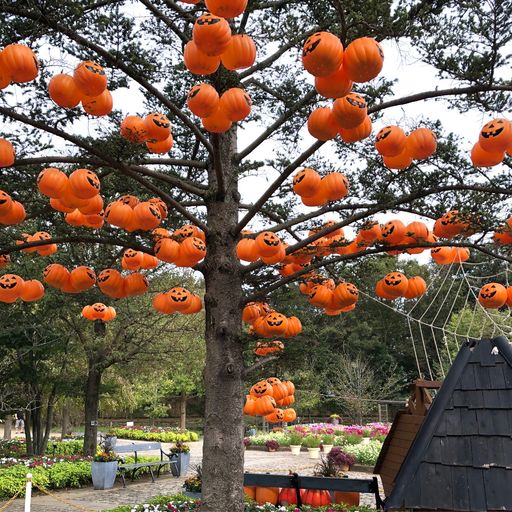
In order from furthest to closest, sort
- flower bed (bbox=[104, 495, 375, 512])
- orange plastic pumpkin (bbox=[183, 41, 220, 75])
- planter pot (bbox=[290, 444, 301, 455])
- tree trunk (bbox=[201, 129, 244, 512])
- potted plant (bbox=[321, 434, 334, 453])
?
planter pot (bbox=[290, 444, 301, 455]), potted plant (bbox=[321, 434, 334, 453]), flower bed (bbox=[104, 495, 375, 512]), tree trunk (bbox=[201, 129, 244, 512]), orange plastic pumpkin (bbox=[183, 41, 220, 75])

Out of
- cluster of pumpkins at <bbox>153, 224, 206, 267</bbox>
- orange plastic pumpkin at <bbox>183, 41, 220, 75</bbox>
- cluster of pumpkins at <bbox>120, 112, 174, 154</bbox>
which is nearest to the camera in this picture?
orange plastic pumpkin at <bbox>183, 41, 220, 75</bbox>

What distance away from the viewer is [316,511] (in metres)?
8.27

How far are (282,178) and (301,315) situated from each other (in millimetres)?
3729

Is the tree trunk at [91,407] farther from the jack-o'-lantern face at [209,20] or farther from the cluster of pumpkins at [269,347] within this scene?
the jack-o'-lantern face at [209,20]

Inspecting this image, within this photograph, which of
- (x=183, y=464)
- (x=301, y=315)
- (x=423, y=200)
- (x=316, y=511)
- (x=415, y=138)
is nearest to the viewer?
(x=415, y=138)

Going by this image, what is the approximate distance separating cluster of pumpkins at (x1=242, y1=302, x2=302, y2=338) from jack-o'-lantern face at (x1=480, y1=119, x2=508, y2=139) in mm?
3076

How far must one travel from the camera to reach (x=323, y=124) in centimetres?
463

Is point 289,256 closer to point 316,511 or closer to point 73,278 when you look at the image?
point 73,278

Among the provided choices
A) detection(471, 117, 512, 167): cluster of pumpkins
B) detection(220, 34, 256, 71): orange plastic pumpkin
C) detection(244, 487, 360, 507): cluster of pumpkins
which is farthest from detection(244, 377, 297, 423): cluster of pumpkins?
detection(220, 34, 256, 71): orange plastic pumpkin

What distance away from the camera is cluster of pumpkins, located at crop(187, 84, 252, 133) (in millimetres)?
4578

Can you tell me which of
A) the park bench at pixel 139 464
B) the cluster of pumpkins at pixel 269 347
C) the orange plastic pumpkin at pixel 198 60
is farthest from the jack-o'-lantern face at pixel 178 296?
the park bench at pixel 139 464

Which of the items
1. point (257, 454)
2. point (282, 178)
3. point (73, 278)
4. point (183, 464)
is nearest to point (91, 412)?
point (183, 464)

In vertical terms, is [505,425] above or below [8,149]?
below

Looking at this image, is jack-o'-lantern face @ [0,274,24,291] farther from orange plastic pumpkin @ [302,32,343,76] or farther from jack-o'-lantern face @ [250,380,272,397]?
orange plastic pumpkin @ [302,32,343,76]
